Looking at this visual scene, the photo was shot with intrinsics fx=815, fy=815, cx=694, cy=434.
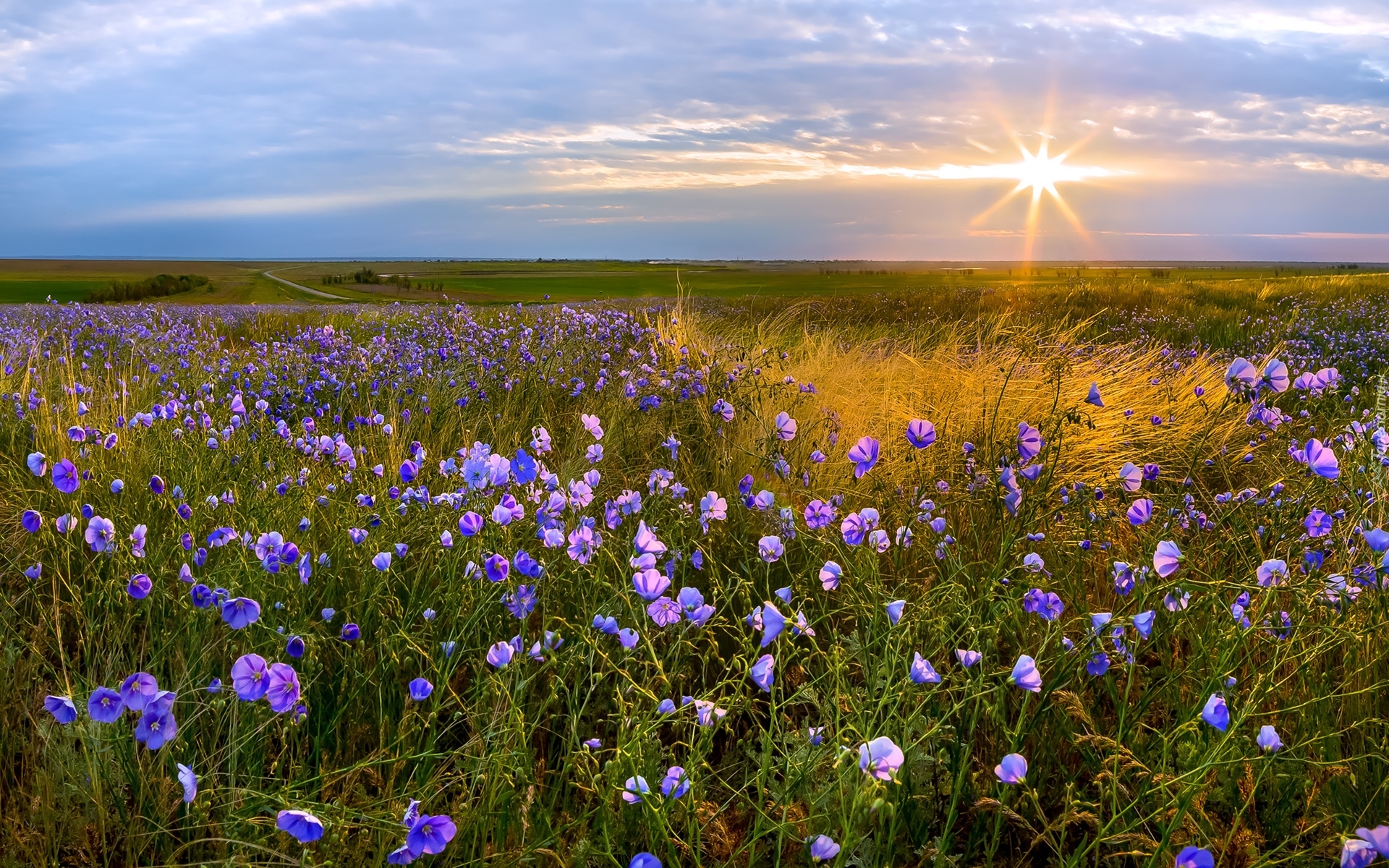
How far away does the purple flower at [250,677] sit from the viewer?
1.38 metres

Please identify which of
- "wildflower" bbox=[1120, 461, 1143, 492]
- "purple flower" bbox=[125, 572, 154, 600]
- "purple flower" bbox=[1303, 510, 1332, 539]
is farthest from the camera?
"wildflower" bbox=[1120, 461, 1143, 492]

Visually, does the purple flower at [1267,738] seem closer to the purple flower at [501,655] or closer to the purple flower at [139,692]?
the purple flower at [501,655]

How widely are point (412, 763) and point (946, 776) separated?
1.18 m

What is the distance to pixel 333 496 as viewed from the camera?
2.88m

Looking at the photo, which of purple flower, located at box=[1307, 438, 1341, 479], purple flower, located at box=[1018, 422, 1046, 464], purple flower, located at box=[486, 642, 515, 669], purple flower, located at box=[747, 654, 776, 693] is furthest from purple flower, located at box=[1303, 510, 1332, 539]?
purple flower, located at box=[486, 642, 515, 669]

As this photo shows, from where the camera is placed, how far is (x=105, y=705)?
1.35 metres

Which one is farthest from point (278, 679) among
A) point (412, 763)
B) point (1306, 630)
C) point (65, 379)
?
point (65, 379)

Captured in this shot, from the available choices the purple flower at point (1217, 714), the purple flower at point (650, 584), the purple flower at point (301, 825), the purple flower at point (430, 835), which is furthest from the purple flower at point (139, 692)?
the purple flower at point (1217, 714)

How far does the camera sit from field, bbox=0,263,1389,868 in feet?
4.98

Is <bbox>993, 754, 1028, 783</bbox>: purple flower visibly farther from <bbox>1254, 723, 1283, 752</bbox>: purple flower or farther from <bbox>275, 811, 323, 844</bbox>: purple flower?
<bbox>275, 811, 323, 844</bbox>: purple flower

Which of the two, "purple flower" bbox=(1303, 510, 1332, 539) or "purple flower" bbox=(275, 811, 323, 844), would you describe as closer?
"purple flower" bbox=(275, 811, 323, 844)

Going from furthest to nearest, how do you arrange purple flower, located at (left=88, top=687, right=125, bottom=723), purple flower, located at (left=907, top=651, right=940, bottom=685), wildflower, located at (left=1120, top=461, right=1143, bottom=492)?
wildflower, located at (left=1120, top=461, right=1143, bottom=492) < purple flower, located at (left=907, top=651, right=940, bottom=685) < purple flower, located at (left=88, top=687, right=125, bottom=723)

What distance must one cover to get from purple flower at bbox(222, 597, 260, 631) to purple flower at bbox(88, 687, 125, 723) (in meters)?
0.22

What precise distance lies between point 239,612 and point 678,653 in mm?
917
